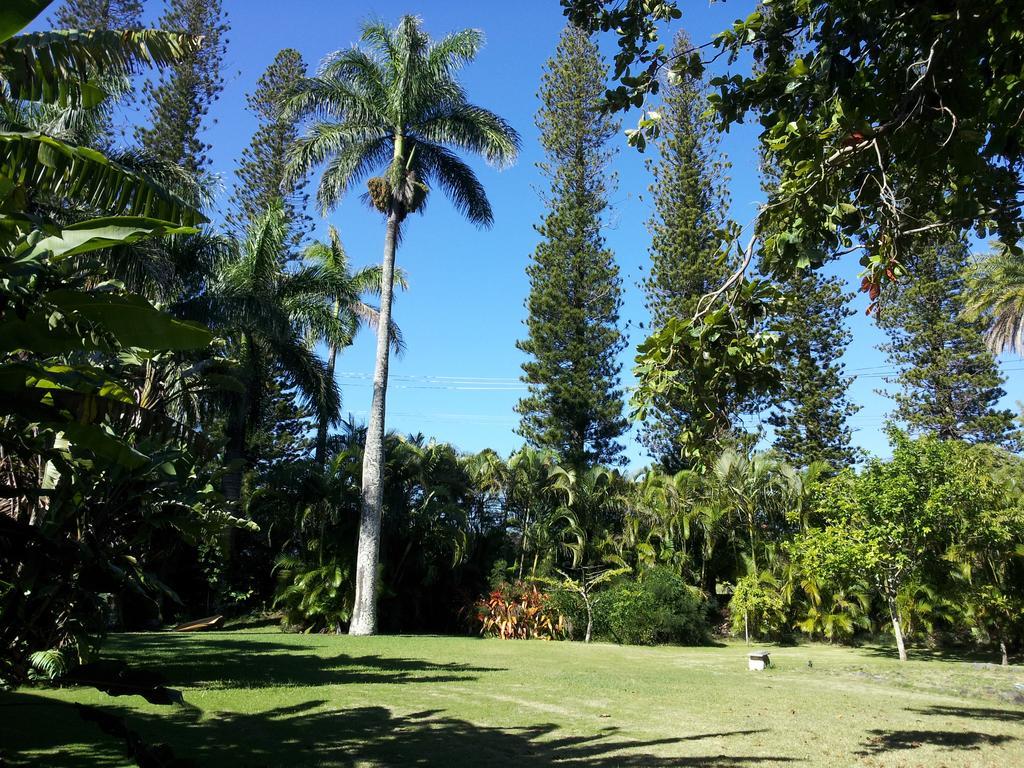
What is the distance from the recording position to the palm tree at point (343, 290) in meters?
19.4

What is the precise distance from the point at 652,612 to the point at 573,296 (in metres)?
13.3

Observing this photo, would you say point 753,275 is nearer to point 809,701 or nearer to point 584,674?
point 809,701

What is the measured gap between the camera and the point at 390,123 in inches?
732

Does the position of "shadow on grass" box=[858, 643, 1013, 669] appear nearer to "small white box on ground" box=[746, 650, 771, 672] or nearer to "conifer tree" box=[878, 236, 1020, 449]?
"small white box on ground" box=[746, 650, 771, 672]

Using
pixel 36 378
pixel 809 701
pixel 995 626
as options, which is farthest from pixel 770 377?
pixel 995 626

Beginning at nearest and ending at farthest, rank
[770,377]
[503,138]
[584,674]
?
1. [770,377]
2. [584,674]
3. [503,138]

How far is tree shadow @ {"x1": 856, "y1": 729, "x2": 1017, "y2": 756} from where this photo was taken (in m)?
5.34

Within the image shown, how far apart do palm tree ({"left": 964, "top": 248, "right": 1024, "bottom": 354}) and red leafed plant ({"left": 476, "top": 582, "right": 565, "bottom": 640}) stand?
13.7m

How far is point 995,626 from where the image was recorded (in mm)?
13859

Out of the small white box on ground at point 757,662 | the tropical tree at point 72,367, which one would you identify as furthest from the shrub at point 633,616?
the tropical tree at point 72,367

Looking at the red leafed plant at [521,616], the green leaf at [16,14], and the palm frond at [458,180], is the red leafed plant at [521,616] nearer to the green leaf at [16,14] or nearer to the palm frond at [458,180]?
the palm frond at [458,180]

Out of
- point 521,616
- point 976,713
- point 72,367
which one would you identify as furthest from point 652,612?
point 72,367

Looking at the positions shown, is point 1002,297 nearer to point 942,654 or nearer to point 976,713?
point 942,654

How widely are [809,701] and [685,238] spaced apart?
70.0ft
